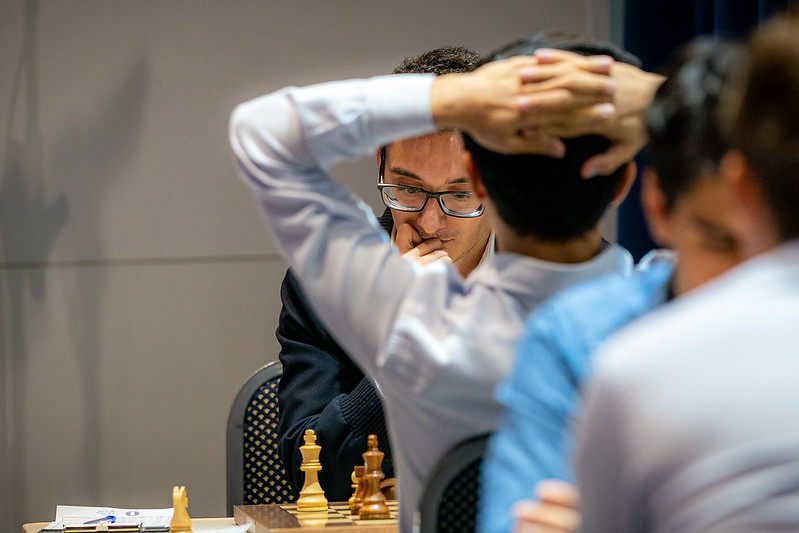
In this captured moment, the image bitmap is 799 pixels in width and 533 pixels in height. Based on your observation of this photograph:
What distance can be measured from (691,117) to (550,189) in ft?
0.85

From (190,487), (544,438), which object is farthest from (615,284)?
(190,487)

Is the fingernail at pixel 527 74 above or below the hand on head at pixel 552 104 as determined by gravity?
above

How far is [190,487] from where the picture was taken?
334cm

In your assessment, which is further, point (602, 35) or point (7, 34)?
point (602, 35)

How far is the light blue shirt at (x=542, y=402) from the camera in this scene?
2.59ft

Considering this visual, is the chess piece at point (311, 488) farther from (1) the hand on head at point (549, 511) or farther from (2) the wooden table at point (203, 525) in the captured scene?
(1) the hand on head at point (549, 511)

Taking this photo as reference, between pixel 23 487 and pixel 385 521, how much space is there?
2.09 m

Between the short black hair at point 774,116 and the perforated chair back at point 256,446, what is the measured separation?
6.09 feet

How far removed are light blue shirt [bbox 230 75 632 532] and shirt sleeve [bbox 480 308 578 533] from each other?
0.11 m

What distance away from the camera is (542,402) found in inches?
31.2

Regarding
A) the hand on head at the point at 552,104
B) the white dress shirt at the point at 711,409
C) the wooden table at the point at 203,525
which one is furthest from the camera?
the wooden table at the point at 203,525

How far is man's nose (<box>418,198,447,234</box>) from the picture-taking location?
2014mm

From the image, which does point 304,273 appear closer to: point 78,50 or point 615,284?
point 615,284

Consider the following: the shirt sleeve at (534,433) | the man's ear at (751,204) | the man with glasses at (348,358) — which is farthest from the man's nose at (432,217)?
the man's ear at (751,204)
